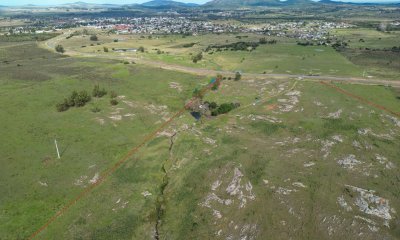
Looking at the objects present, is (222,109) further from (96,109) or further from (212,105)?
(96,109)

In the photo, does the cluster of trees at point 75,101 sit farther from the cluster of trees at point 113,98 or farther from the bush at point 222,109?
the bush at point 222,109

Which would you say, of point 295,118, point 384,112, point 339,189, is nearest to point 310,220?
point 339,189

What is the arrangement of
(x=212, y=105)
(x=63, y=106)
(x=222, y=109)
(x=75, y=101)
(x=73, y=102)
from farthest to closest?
(x=73, y=102)
(x=75, y=101)
(x=212, y=105)
(x=63, y=106)
(x=222, y=109)

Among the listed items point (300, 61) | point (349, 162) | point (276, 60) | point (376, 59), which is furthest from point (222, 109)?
point (376, 59)

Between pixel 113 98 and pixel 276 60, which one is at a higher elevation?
pixel 276 60

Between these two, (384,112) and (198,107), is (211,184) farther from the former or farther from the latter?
(384,112)

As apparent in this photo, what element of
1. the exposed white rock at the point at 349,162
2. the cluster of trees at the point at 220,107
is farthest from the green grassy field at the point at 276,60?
the exposed white rock at the point at 349,162

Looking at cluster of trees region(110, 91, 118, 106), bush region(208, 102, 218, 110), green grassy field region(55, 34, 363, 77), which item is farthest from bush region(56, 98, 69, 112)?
green grassy field region(55, 34, 363, 77)
